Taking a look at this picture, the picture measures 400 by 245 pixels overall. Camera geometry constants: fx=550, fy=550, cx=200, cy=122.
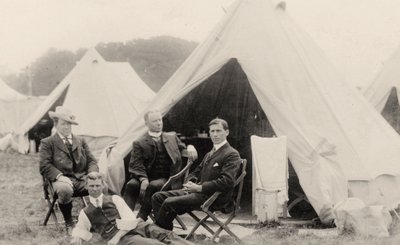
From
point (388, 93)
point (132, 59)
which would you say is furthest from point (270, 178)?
point (132, 59)

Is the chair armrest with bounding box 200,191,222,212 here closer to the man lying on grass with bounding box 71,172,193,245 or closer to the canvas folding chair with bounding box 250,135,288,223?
the man lying on grass with bounding box 71,172,193,245

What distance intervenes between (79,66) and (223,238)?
40.7 feet

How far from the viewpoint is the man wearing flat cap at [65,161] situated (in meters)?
6.37

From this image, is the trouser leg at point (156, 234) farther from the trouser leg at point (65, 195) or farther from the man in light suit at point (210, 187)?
the trouser leg at point (65, 195)

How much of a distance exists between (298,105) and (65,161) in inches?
126

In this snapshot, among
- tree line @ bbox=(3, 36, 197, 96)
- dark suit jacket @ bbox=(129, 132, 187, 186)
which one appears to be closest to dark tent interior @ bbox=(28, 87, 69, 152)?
dark suit jacket @ bbox=(129, 132, 187, 186)

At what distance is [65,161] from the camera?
678cm

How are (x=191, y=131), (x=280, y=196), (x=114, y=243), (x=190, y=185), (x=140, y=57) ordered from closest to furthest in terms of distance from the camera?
(x=114, y=243) < (x=190, y=185) < (x=280, y=196) < (x=191, y=131) < (x=140, y=57)

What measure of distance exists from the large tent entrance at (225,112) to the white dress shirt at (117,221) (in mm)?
3949

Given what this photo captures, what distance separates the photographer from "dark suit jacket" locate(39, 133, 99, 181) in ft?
21.7

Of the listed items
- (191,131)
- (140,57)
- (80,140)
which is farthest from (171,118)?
(140,57)

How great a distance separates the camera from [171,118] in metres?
9.31

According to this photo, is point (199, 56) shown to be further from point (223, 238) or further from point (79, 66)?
point (79, 66)

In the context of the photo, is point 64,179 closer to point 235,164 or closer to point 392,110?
point 235,164
